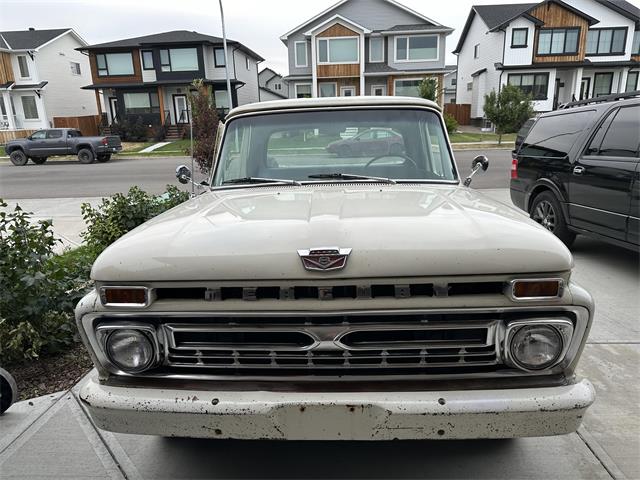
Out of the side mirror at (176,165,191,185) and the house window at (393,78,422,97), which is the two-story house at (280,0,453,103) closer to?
the house window at (393,78,422,97)

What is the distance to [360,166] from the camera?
3.36 m

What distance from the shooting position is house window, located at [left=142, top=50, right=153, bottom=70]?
113 ft

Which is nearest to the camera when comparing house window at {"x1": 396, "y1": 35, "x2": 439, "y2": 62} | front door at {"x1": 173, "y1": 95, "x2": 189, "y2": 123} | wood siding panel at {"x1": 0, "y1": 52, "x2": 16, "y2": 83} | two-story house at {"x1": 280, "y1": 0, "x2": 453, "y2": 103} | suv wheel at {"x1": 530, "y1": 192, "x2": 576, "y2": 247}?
suv wheel at {"x1": 530, "y1": 192, "x2": 576, "y2": 247}

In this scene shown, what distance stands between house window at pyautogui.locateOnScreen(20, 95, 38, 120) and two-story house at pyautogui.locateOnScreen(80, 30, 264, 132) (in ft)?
19.6

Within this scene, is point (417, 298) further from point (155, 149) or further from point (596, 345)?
point (155, 149)

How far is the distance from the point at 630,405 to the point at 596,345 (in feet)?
2.83

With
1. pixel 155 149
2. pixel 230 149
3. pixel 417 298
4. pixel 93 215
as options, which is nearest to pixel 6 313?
pixel 230 149

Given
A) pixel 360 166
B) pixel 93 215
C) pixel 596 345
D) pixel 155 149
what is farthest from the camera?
pixel 155 149

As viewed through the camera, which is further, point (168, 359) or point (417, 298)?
point (168, 359)

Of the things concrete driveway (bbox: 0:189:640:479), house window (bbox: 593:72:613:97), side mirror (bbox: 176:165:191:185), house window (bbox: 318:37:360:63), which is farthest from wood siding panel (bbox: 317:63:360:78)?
concrete driveway (bbox: 0:189:640:479)

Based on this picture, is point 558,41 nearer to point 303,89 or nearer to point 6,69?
point 303,89

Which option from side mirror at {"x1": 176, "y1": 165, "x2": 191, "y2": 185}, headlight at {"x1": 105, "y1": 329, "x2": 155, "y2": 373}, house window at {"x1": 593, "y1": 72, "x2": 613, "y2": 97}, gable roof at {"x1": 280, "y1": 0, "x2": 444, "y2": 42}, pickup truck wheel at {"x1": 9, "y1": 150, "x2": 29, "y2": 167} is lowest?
pickup truck wheel at {"x1": 9, "y1": 150, "x2": 29, "y2": 167}

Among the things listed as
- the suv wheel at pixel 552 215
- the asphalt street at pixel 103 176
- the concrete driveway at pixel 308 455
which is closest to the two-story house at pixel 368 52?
the asphalt street at pixel 103 176

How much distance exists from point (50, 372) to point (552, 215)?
6.15 meters
